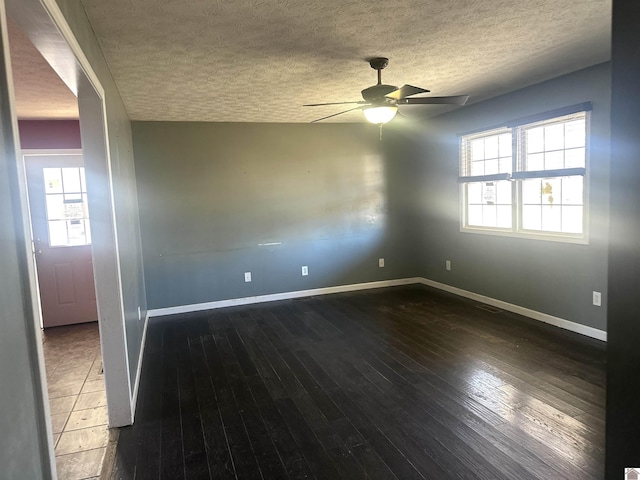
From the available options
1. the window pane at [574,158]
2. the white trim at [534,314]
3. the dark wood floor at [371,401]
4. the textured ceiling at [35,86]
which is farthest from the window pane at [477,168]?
the textured ceiling at [35,86]

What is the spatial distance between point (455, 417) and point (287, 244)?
348cm

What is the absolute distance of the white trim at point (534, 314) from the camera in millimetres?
3773

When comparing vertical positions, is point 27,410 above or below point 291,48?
below

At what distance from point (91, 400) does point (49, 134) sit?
10.7 ft

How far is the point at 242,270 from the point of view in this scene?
5.39 m

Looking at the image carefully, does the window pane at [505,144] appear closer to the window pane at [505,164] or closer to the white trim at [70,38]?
the window pane at [505,164]

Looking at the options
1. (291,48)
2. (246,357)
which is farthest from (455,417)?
(291,48)

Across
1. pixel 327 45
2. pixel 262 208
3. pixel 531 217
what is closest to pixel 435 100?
pixel 327 45

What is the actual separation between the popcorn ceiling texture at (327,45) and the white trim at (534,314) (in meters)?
2.37

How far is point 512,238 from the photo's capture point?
180 inches

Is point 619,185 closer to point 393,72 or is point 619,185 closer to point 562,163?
point 393,72

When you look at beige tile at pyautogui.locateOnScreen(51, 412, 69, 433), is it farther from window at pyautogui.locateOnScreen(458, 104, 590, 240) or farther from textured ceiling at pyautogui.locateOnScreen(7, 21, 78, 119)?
window at pyautogui.locateOnScreen(458, 104, 590, 240)

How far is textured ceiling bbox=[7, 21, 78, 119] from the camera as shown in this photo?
2593 mm

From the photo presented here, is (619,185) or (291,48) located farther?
(291,48)
